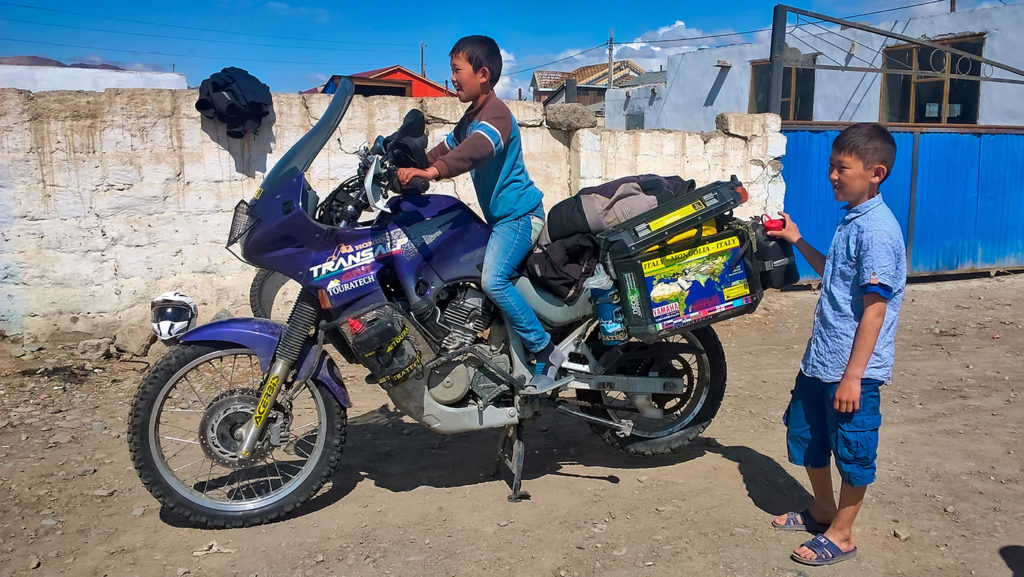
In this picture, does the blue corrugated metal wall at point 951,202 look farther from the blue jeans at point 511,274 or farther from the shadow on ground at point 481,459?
the blue jeans at point 511,274

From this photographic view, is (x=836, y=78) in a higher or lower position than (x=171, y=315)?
higher

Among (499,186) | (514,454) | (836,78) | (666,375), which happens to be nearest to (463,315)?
(499,186)

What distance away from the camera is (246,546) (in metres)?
3.04

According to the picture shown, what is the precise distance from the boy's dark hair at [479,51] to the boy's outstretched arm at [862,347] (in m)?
1.75

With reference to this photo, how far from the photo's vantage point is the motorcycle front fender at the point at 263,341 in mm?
3154

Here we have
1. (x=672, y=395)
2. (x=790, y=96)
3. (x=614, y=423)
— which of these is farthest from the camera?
(x=790, y=96)

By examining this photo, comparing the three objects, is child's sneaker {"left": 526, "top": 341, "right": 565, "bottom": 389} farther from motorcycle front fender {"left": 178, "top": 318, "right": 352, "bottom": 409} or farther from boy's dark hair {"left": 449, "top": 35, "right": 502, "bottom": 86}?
boy's dark hair {"left": 449, "top": 35, "right": 502, "bottom": 86}

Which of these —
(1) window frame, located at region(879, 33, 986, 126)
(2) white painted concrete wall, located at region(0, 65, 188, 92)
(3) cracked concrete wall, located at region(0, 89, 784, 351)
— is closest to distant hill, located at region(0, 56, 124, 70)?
(2) white painted concrete wall, located at region(0, 65, 188, 92)

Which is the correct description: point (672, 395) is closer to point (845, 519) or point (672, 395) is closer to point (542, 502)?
point (542, 502)

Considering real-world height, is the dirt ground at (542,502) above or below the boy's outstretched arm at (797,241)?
below

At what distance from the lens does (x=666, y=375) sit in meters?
3.72

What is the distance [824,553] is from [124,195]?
5155 mm

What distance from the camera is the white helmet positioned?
10.2 ft

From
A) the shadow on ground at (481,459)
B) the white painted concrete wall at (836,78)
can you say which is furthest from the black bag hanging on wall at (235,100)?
the white painted concrete wall at (836,78)
